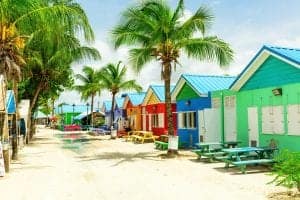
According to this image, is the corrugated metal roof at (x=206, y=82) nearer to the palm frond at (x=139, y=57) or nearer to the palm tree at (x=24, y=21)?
the palm frond at (x=139, y=57)

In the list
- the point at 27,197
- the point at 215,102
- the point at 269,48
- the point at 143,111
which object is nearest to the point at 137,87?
the point at 143,111

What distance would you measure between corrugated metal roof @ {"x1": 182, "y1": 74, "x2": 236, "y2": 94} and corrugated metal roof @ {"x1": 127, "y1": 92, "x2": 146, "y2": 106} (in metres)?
14.7

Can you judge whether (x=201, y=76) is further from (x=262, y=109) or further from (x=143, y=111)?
(x=143, y=111)

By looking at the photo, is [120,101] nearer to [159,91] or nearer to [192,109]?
[159,91]

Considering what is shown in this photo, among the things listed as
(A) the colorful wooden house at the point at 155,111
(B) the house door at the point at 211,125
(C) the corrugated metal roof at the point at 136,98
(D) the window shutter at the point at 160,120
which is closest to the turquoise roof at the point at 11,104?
(B) the house door at the point at 211,125

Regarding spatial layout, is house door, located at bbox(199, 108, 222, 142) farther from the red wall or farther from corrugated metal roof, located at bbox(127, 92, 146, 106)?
corrugated metal roof, located at bbox(127, 92, 146, 106)

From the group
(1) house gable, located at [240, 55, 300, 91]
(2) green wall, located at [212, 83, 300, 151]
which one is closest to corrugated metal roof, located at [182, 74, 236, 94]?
(2) green wall, located at [212, 83, 300, 151]

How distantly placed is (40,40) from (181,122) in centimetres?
1032

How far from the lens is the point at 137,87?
40594mm

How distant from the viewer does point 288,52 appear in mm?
15602

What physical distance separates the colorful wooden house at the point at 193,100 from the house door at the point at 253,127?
15.2 feet

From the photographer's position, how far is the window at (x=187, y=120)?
81.0ft

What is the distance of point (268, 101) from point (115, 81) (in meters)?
26.3

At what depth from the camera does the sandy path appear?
10.1 meters
